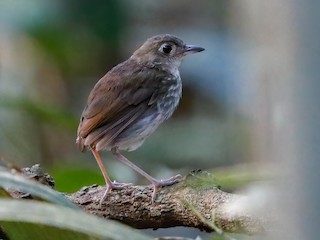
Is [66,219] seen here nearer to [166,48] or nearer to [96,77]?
[166,48]

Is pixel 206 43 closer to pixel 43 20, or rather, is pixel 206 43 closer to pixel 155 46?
pixel 43 20

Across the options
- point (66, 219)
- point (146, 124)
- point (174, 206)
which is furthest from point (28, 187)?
point (146, 124)

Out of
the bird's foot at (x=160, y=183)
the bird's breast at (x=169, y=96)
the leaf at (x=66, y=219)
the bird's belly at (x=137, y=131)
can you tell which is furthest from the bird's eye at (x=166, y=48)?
the leaf at (x=66, y=219)

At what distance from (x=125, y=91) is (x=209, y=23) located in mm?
3884

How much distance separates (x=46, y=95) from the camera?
21.1ft

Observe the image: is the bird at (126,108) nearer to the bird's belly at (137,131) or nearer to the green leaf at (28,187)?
the bird's belly at (137,131)

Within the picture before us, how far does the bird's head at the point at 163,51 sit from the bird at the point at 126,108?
5.3 inches

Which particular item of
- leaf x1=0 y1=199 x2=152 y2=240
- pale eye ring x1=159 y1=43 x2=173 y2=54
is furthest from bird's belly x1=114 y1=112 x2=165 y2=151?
leaf x1=0 y1=199 x2=152 y2=240

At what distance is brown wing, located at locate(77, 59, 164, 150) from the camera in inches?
112

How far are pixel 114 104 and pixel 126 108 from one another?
0.21ft

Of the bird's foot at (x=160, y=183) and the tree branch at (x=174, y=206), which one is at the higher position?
the bird's foot at (x=160, y=183)

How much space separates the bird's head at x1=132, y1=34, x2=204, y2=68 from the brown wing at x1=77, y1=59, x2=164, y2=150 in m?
0.40

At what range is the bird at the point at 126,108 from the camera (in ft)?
9.39

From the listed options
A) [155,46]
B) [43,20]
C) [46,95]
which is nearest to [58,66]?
[46,95]
